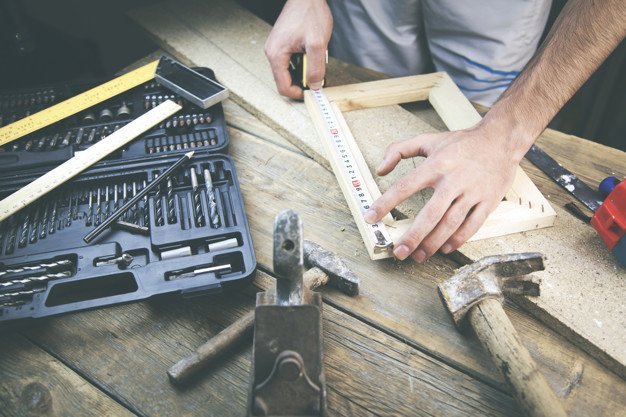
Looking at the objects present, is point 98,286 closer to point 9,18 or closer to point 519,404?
point 519,404

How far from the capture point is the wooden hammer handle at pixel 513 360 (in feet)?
2.78

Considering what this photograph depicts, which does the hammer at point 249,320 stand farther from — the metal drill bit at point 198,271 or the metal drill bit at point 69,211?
the metal drill bit at point 69,211

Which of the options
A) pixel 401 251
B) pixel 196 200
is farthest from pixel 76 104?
pixel 401 251

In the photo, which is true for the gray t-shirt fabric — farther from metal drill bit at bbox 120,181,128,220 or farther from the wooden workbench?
metal drill bit at bbox 120,181,128,220

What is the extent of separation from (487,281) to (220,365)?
0.55 meters

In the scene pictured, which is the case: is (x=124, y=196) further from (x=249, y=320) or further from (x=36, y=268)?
(x=249, y=320)

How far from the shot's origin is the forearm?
1.18 metres

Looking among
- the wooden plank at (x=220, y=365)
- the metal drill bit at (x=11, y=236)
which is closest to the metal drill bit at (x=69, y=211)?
the metal drill bit at (x=11, y=236)

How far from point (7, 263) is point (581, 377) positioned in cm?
120

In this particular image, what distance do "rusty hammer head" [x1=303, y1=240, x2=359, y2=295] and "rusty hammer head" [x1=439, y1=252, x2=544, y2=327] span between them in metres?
0.19

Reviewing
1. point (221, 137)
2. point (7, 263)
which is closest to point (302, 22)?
point (221, 137)

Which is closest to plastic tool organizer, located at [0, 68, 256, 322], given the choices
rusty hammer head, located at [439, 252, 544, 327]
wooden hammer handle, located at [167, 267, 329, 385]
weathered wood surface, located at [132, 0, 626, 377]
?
wooden hammer handle, located at [167, 267, 329, 385]

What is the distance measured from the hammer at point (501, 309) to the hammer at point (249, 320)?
0.67 ft

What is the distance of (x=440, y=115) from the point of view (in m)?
1.51
